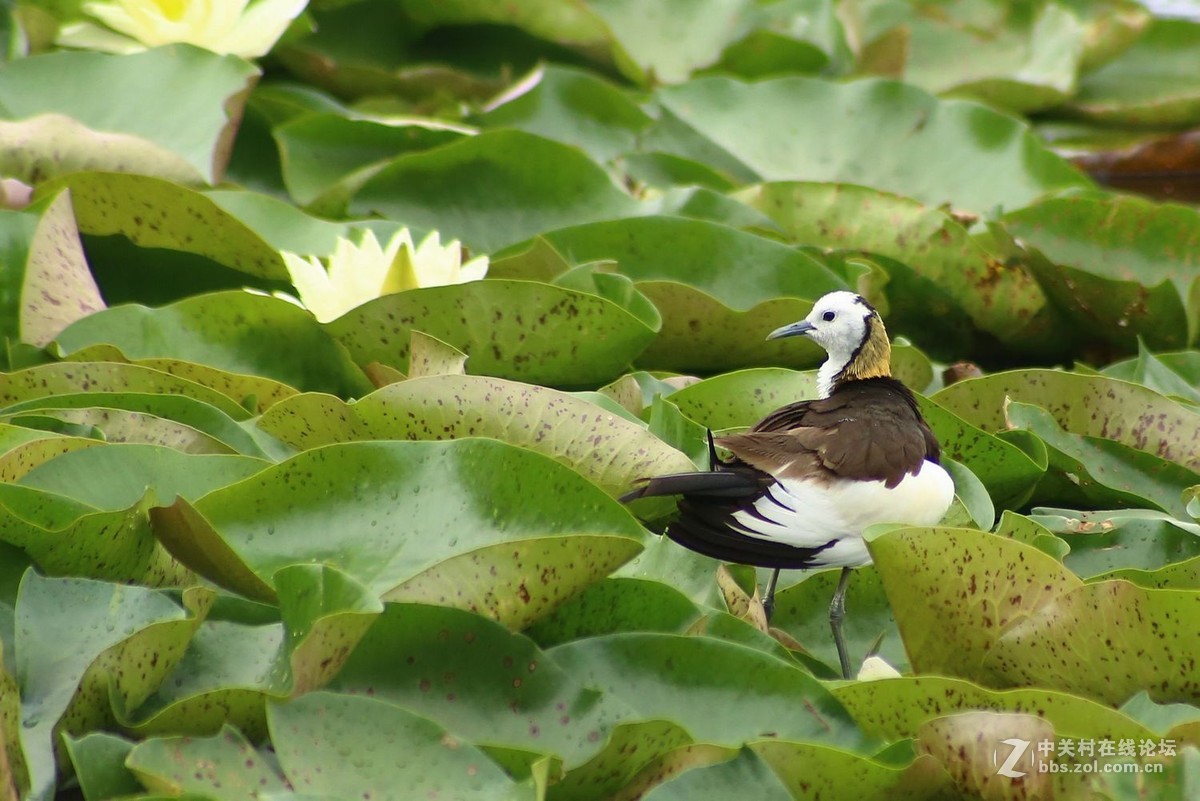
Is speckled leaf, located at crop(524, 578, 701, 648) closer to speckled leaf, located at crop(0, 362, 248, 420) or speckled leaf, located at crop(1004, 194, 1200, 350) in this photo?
speckled leaf, located at crop(0, 362, 248, 420)

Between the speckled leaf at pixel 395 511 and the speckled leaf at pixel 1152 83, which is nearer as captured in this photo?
the speckled leaf at pixel 395 511

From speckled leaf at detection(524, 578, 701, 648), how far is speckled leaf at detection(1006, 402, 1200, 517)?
71cm

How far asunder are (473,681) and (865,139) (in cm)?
218

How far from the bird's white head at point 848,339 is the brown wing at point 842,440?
107 mm

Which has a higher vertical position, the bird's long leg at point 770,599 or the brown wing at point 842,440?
the brown wing at point 842,440

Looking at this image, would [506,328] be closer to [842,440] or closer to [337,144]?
[842,440]

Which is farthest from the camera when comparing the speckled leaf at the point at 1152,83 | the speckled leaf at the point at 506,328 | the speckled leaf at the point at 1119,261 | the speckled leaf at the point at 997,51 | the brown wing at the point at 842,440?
the speckled leaf at the point at 1152,83

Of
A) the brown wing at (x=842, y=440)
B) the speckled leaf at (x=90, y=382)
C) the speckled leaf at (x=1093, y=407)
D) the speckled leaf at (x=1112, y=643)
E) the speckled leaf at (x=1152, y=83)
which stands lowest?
the speckled leaf at (x=1152, y=83)

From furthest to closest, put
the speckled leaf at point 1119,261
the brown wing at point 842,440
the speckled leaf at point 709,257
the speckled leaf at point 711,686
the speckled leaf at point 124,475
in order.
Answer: the speckled leaf at point 1119,261 < the speckled leaf at point 709,257 < the brown wing at point 842,440 < the speckled leaf at point 124,475 < the speckled leaf at point 711,686

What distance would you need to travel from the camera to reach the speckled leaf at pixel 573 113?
3242 mm

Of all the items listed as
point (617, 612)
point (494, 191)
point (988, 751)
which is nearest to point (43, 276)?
point (494, 191)

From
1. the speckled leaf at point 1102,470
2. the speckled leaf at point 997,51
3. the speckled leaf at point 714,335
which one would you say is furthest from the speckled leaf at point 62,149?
the speckled leaf at point 997,51

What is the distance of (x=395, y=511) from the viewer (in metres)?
1.53

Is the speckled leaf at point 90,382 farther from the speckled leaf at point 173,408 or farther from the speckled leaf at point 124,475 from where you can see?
the speckled leaf at point 124,475
